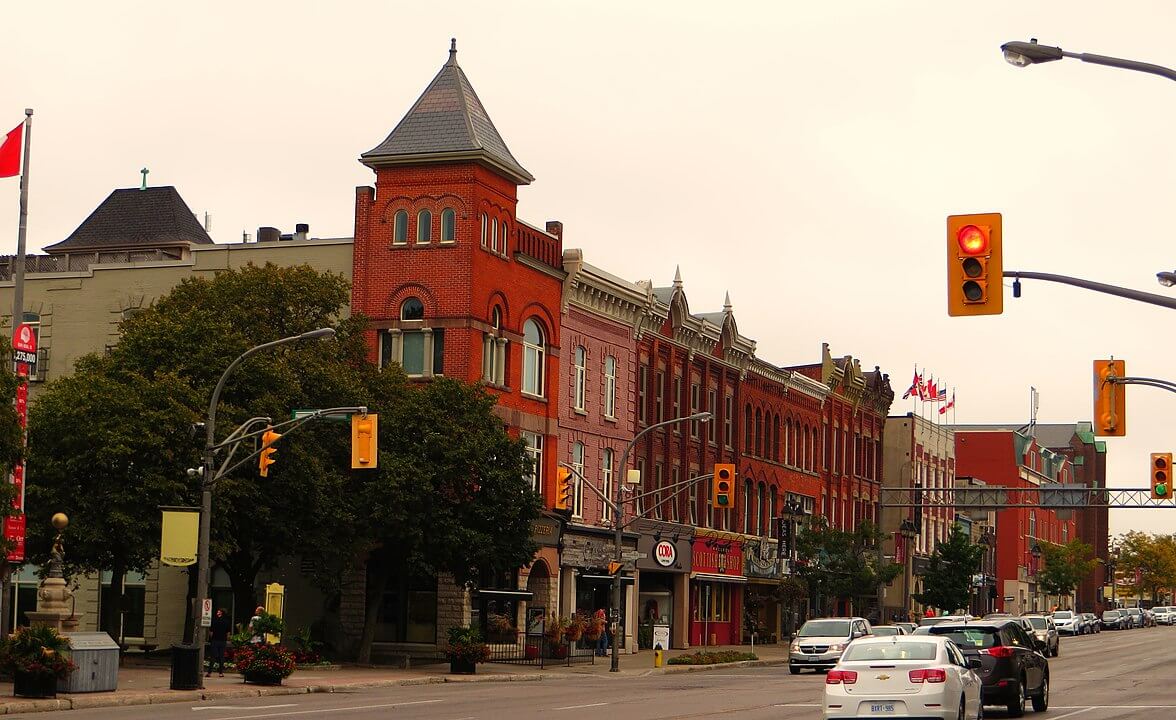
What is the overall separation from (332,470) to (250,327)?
194 inches

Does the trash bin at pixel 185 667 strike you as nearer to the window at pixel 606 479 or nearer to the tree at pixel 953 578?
the window at pixel 606 479

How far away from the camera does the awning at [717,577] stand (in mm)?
68562

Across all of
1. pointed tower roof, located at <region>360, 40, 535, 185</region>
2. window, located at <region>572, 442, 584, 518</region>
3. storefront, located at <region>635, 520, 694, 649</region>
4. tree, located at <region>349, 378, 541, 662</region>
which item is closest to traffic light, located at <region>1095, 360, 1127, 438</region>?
tree, located at <region>349, 378, 541, 662</region>

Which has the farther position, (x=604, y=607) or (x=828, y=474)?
(x=828, y=474)

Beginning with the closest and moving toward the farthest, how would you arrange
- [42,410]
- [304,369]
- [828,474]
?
[42,410] < [304,369] < [828,474]

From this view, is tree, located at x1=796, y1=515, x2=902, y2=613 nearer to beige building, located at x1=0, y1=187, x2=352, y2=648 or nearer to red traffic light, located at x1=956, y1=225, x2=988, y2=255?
beige building, located at x1=0, y1=187, x2=352, y2=648

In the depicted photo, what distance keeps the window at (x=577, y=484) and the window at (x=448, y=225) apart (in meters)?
10.2

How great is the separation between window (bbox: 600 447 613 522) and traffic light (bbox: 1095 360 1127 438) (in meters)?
30.4

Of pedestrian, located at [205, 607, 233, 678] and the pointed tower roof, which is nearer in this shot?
pedestrian, located at [205, 607, 233, 678]

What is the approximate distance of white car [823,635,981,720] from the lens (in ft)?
70.5

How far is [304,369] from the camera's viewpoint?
4719 cm

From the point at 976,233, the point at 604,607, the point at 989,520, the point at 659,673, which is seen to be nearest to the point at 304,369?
the point at 659,673

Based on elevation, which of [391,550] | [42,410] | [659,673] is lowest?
[659,673]

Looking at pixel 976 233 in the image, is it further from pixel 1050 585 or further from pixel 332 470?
pixel 1050 585
